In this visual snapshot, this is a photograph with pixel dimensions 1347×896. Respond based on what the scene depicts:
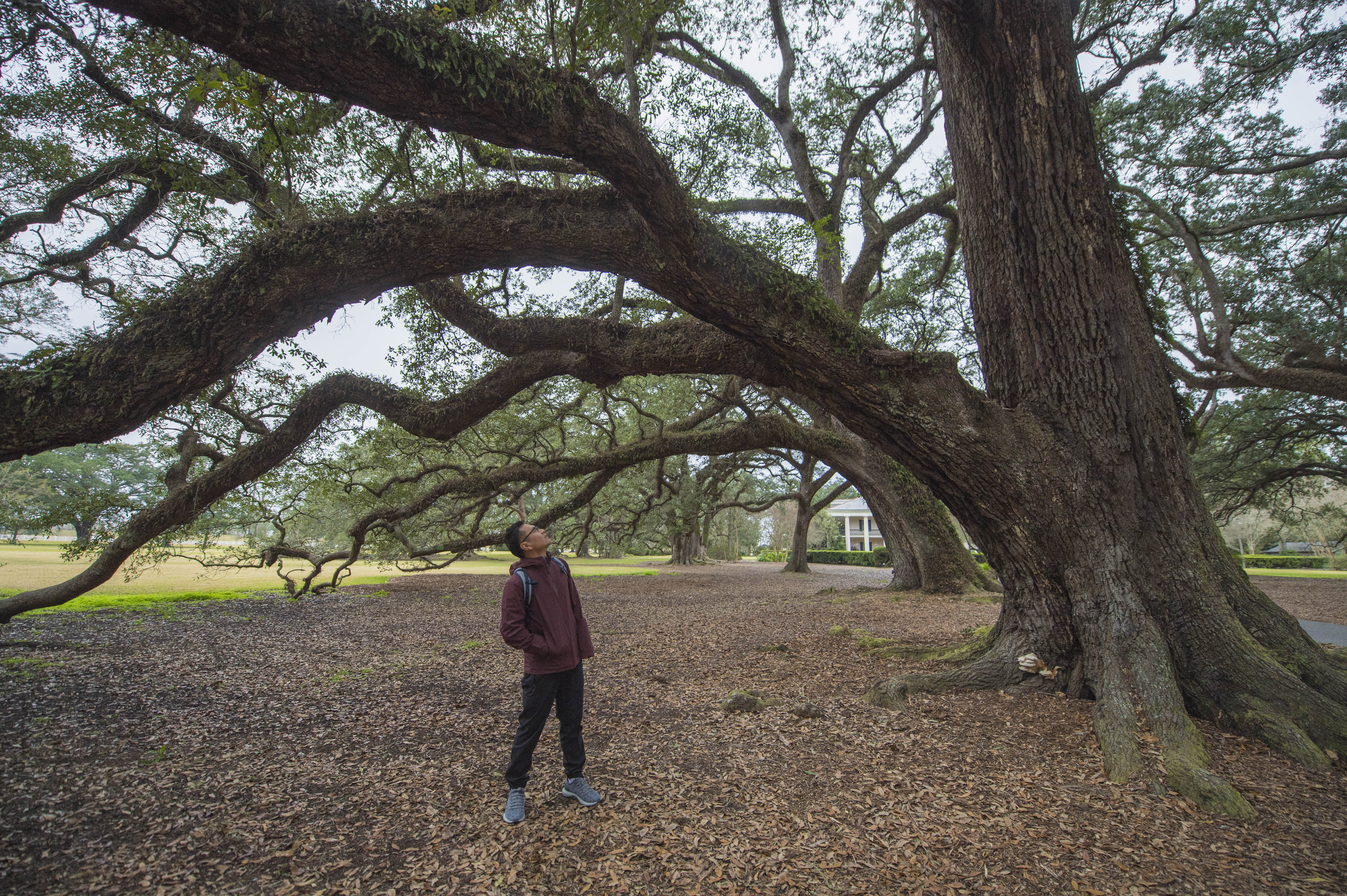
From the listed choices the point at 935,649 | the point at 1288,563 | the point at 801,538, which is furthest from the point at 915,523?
the point at 1288,563

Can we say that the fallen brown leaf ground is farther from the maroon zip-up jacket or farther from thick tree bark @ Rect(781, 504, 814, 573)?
thick tree bark @ Rect(781, 504, 814, 573)

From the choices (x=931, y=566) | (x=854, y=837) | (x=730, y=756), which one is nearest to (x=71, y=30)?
(x=730, y=756)

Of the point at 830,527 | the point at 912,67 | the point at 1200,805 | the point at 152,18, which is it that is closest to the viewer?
the point at 152,18

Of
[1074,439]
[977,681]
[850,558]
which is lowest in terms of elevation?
[850,558]

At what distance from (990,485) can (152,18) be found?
524cm

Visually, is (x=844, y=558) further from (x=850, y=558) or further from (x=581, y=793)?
(x=581, y=793)

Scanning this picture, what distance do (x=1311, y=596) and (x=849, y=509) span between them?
162 ft

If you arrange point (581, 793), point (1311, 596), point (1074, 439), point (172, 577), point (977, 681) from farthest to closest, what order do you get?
point (172, 577)
point (1311, 596)
point (977, 681)
point (1074, 439)
point (581, 793)

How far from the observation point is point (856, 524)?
69.3 metres

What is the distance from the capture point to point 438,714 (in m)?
4.49

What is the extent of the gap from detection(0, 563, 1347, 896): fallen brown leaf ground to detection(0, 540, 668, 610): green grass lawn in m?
7.45

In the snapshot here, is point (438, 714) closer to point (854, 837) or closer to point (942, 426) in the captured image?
point (854, 837)

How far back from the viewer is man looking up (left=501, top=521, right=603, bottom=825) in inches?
116

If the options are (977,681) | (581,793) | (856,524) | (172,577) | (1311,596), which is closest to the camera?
(581,793)
